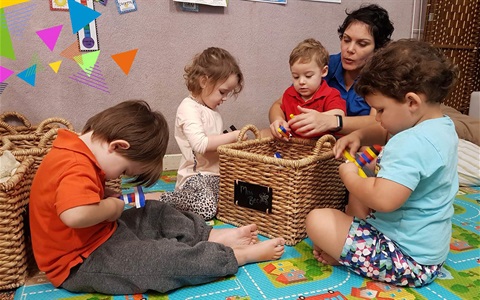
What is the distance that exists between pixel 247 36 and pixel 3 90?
44.2 inches

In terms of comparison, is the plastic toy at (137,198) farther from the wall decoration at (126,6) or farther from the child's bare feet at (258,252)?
the wall decoration at (126,6)

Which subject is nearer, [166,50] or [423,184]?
[423,184]

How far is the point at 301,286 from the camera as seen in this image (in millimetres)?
960

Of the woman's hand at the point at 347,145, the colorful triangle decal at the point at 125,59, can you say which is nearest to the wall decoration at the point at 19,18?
the colorful triangle decal at the point at 125,59

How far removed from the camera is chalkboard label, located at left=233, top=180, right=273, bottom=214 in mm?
1197

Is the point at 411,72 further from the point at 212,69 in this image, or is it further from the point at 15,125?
the point at 15,125

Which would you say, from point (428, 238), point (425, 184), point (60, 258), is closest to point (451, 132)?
point (425, 184)

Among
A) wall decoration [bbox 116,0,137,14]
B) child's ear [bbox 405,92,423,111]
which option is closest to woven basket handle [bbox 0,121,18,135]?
wall decoration [bbox 116,0,137,14]

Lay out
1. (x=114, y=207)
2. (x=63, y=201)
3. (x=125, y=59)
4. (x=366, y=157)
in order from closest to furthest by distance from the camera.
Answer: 1. (x=63, y=201)
2. (x=114, y=207)
3. (x=366, y=157)
4. (x=125, y=59)

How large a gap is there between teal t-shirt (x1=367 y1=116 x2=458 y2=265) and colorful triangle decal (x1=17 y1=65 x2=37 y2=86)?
1.46 metres

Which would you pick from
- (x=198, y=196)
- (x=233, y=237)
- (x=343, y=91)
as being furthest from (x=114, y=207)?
(x=343, y=91)

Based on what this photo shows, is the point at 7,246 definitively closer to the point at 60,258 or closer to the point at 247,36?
the point at 60,258

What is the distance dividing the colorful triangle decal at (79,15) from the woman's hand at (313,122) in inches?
40.4

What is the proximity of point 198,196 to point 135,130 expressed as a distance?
490 millimetres
